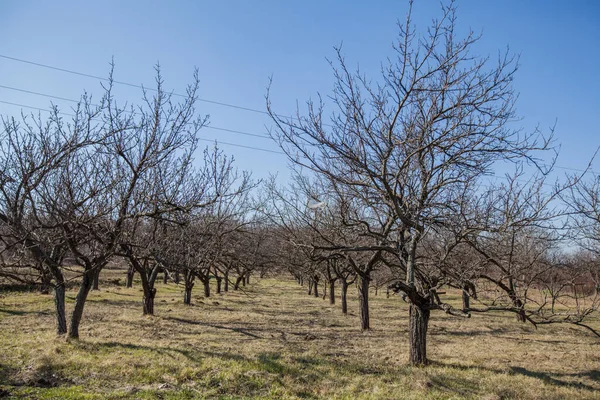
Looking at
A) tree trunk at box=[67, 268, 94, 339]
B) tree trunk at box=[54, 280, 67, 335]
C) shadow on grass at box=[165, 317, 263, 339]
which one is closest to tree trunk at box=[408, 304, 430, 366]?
shadow on grass at box=[165, 317, 263, 339]

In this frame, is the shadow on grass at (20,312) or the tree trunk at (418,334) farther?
the shadow on grass at (20,312)

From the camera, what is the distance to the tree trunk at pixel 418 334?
8.08 m

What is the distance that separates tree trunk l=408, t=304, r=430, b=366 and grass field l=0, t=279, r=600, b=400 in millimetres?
336

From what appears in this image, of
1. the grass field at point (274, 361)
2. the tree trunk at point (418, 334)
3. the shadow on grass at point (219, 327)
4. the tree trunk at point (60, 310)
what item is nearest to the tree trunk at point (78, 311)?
the grass field at point (274, 361)

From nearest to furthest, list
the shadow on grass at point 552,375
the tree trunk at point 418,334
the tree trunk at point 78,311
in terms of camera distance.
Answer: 1. the shadow on grass at point 552,375
2. the tree trunk at point 418,334
3. the tree trunk at point 78,311

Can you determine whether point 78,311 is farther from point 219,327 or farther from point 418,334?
point 418,334

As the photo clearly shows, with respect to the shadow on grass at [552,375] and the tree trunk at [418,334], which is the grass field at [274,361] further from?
the tree trunk at [418,334]

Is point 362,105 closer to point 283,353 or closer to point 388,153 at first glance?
point 388,153

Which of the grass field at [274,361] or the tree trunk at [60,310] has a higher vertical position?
the tree trunk at [60,310]

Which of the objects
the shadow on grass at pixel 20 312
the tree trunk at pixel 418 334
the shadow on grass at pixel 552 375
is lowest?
the shadow on grass at pixel 20 312

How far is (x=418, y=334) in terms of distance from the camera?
819 cm

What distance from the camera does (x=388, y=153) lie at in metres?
6.31

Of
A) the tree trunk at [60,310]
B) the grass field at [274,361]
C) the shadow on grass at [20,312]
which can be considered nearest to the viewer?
the grass field at [274,361]

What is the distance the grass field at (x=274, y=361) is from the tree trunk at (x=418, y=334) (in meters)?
0.34
